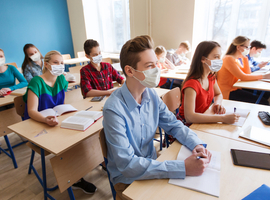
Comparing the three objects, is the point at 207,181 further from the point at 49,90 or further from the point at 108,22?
the point at 108,22

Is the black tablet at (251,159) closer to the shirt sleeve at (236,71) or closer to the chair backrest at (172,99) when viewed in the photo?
the chair backrest at (172,99)

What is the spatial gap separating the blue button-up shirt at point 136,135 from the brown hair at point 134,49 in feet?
0.50

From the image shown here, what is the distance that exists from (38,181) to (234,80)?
9.56 ft

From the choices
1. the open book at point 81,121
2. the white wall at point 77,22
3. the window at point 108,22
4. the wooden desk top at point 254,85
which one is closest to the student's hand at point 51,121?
the open book at point 81,121

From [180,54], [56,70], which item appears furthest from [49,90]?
[180,54]

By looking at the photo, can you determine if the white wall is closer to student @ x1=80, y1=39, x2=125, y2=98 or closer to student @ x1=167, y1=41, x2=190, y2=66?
student @ x1=167, y1=41, x2=190, y2=66

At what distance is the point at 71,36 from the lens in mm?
6551

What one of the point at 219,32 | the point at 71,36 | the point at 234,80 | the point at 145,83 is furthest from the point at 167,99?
the point at 71,36

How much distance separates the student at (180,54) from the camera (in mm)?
3865

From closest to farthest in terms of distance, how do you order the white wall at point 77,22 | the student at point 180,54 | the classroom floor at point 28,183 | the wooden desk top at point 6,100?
the classroom floor at point 28,183
the wooden desk top at point 6,100
the student at point 180,54
the white wall at point 77,22

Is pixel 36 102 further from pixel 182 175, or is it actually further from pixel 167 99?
pixel 182 175

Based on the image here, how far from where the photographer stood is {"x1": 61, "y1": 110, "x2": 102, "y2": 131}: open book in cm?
131

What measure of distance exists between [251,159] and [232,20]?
12.6ft

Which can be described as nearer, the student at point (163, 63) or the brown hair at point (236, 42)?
the brown hair at point (236, 42)
